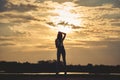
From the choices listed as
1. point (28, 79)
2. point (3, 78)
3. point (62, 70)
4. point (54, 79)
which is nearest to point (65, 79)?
point (54, 79)

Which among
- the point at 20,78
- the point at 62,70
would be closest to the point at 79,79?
the point at 20,78

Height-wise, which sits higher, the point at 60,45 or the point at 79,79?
the point at 60,45

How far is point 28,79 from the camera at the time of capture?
19719 mm

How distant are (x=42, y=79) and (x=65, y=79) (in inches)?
50.9

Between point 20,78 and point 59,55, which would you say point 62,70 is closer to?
point 59,55

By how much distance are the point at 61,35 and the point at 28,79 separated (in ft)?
19.3

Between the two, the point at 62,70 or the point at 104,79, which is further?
the point at 62,70

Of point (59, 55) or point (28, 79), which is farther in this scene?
point (59, 55)

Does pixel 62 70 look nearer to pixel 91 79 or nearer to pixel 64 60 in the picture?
pixel 64 60

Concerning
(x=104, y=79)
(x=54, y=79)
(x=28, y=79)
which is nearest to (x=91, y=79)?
(x=104, y=79)

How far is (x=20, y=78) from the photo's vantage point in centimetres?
2006

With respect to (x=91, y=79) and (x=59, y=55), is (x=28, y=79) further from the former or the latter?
(x=59, y=55)

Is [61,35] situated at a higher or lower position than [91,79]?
higher

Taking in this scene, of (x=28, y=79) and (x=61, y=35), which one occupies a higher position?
(x=61, y=35)
